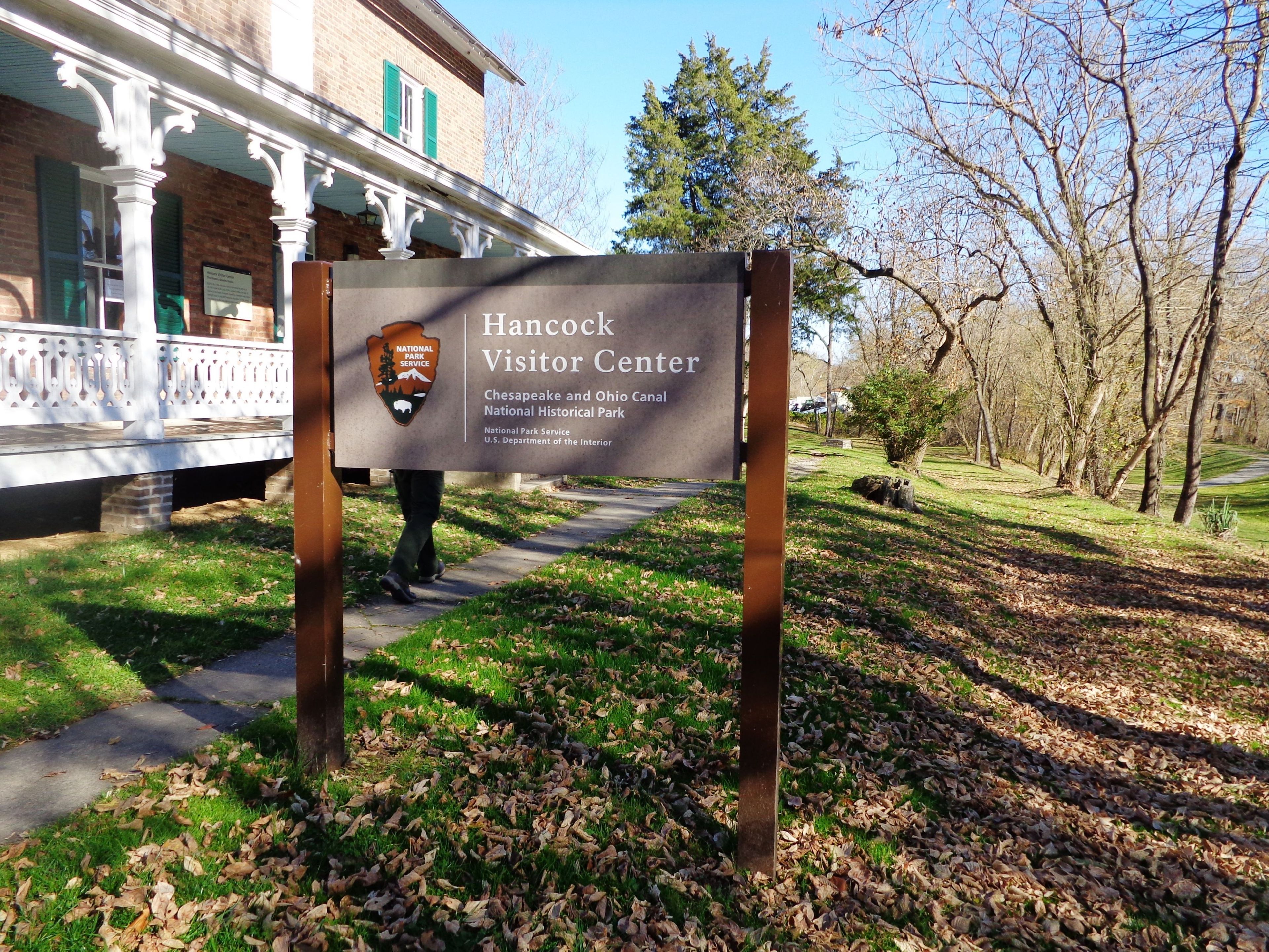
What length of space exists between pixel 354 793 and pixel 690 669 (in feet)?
7.38

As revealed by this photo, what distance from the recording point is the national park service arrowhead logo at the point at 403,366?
330 centimetres

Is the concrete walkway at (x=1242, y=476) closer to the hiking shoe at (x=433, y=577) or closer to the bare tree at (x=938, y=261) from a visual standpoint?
the bare tree at (x=938, y=261)

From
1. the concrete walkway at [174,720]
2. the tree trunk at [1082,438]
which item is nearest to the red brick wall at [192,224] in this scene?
the concrete walkway at [174,720]

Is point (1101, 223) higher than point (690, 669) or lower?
higher

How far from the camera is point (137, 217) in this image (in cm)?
743

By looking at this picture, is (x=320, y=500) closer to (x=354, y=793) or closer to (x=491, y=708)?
(x=354, y=793)

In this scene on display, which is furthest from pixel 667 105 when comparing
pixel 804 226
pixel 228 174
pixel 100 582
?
pixel 100 582

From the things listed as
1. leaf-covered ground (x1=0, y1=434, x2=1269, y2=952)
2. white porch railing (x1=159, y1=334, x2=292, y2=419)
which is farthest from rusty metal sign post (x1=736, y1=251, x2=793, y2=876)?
white porch railing (x1=159, y1=334, x2=292, y2=419)

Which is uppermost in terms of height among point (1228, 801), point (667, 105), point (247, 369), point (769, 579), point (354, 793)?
point (667, 105)

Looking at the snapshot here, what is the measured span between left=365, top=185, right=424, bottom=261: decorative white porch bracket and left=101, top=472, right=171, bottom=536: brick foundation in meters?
4.77

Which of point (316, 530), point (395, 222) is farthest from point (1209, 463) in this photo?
point (316, 530)

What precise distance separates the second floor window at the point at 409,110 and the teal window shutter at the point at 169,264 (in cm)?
544

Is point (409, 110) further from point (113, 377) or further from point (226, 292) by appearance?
point (113, 377)

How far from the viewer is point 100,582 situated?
5758 mm
